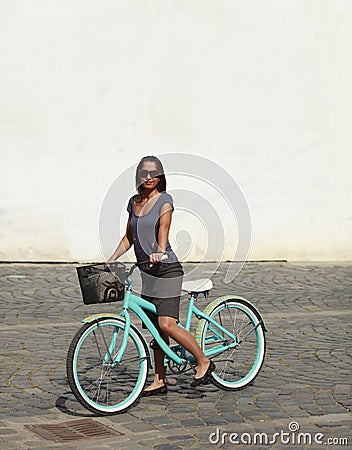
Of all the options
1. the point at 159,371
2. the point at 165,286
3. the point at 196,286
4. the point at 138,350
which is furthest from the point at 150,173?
the point at 159,371

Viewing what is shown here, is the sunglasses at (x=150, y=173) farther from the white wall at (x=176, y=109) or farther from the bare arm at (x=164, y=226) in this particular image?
the white wall at (x=176, y=109)

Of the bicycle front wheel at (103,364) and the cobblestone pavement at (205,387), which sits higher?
the bicycle front wheel at (103,364)

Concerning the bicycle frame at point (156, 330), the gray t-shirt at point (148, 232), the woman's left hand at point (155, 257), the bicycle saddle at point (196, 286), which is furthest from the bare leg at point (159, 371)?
the woman's left hand at point (155, 257)

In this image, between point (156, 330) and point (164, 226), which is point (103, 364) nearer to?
point (156, 330)

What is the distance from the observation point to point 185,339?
716 centimetres

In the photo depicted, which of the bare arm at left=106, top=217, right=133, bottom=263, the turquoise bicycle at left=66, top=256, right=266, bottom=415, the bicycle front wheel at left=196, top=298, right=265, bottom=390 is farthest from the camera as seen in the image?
the bicycle front wheel at left=196, top=298, right=265, bottom=390

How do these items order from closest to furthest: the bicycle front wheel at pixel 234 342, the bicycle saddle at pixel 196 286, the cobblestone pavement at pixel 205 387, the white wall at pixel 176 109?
the cobblestone pavement at pixel 205 387
the bicycle saddle at pixel 196 286
the bicycle front wheel at pixel 234 342
the white wall at pixel 176 109

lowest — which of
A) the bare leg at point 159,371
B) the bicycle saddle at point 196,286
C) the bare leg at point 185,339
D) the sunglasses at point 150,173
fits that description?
the bare leg at point 159,371

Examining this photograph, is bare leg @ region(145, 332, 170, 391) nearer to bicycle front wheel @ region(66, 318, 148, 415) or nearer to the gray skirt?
bicycle front wheel @ region(66, 318, 148, 415)

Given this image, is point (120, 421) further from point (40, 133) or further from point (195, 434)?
point (40, 133)

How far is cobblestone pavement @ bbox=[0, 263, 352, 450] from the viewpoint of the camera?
6.45 m

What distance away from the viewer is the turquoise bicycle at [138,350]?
6949 millimetres

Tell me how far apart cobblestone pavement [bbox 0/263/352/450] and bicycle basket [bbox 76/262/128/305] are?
787 mm

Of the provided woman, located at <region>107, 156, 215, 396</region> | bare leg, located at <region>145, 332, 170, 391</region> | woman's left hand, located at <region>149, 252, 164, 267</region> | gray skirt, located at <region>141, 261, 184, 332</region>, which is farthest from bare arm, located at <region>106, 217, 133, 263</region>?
bare leg, located at <region>145, 332, 170, 391</region>
